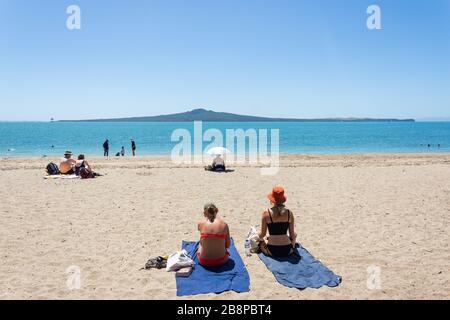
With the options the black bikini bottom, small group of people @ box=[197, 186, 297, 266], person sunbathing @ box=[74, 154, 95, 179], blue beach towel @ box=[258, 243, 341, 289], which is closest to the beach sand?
blue beach towel @ box=[258, 243, 341, 289]

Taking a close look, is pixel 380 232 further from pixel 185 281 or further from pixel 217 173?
pixel 217 173

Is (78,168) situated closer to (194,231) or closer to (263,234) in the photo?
(194,231)

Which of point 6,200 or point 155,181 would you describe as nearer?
point 6,200

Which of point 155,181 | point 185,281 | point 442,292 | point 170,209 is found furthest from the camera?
point 155,181

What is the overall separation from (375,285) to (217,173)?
43.3 ft

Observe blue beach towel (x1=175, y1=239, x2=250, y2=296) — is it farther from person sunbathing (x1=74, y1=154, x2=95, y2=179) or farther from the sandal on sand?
person sunbathing (x1=74, y1=154, x2=95, y2=179)

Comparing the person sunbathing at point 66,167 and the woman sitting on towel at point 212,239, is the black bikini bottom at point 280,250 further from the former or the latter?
the person sunbathing at point 66,167

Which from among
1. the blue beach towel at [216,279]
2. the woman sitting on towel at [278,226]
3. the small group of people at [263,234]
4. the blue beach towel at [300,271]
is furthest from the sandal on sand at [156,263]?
the woman sitting on towel at [278,226]

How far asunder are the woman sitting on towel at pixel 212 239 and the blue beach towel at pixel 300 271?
2.71 ft

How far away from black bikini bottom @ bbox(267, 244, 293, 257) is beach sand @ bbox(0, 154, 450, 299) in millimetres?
326

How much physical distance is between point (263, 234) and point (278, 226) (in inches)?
16.3

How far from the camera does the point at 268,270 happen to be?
6.07 metres
